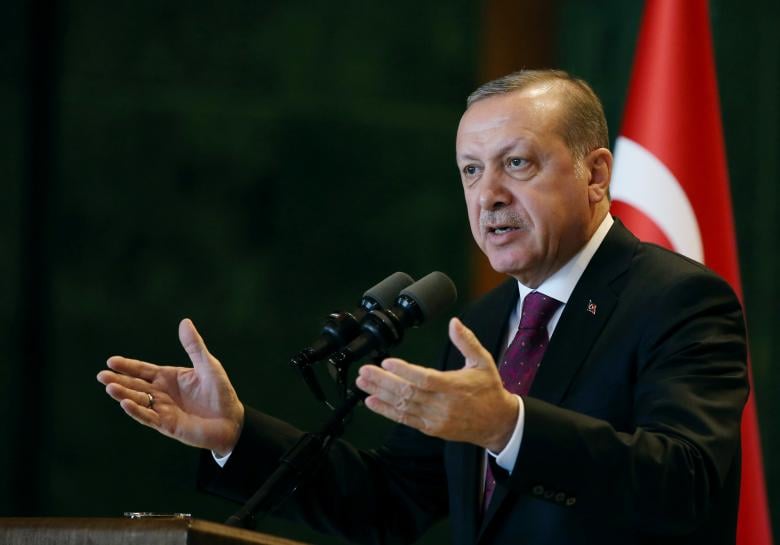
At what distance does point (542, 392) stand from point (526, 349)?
16 centimetres

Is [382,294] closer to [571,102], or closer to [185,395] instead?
[185,395]

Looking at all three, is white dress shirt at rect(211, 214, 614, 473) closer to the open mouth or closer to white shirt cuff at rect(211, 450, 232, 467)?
white shirt cuff at rect(211, 450, 232, 467)

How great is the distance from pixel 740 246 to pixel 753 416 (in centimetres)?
148

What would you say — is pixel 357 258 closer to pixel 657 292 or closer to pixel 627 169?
pixel 627 169

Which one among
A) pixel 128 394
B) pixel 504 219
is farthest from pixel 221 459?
pixel 504 219

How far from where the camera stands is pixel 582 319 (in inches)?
96.8

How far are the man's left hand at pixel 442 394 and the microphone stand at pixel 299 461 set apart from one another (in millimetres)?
322

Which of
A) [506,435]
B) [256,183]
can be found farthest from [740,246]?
[506,435]

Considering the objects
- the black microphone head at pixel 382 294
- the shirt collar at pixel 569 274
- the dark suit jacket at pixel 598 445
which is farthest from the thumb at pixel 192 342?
the shirt collar at pixel 569 274

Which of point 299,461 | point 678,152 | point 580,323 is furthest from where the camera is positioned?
point 678,152

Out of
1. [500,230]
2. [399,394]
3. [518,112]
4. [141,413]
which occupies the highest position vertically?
[518,112]

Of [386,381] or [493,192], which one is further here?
[493,192]

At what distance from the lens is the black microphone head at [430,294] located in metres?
2.20

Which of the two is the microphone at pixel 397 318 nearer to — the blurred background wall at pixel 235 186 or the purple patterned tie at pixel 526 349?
the purple patterned tie at pixel 526 349
